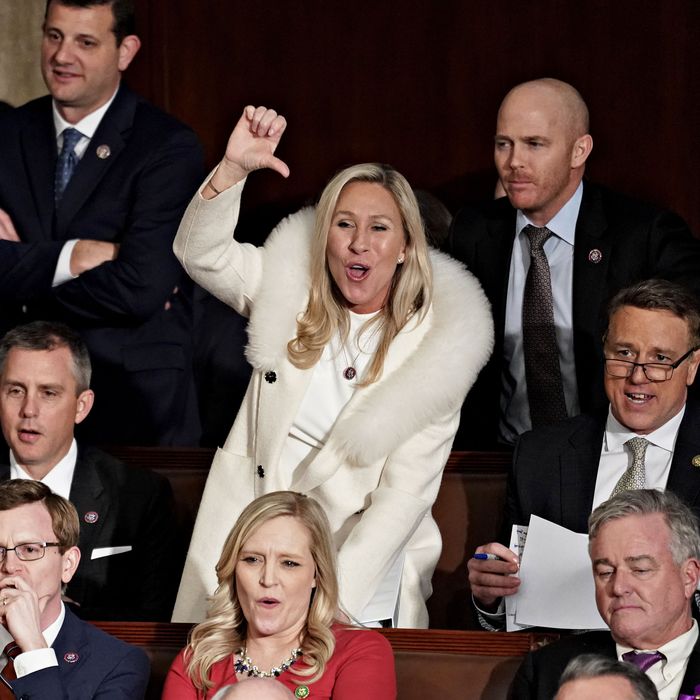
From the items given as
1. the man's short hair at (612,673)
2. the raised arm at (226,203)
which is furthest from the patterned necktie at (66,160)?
the man's short hair at (612,673)

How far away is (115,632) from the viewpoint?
10.5 ft

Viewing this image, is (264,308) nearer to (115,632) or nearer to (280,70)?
(115,632)

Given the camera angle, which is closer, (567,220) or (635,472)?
(635,472)

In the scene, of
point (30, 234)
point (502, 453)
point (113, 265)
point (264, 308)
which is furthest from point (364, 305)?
point (30, 234)

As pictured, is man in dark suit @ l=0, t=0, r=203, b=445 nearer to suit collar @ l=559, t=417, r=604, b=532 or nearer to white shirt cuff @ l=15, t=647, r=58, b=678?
suit collar @ l=559, t=417, r=604, b=532

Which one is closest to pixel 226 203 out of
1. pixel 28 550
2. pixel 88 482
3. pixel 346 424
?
pixel 346 424

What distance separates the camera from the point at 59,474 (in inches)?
147

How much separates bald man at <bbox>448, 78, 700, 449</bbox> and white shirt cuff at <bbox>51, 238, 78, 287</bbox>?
98cm

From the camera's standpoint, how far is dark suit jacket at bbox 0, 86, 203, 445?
13.5 feet

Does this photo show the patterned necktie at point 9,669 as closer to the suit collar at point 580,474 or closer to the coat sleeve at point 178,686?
the coat sleeve at point 178,686

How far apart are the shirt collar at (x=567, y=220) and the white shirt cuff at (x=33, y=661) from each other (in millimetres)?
1728

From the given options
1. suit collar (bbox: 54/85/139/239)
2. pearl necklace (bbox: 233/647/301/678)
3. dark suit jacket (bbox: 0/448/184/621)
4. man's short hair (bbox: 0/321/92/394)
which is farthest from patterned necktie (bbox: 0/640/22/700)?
suit collar (bbox: 54/85/139/239)

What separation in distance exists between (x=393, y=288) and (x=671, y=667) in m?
1.17

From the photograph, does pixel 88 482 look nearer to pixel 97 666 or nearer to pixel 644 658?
pixel 97 666
